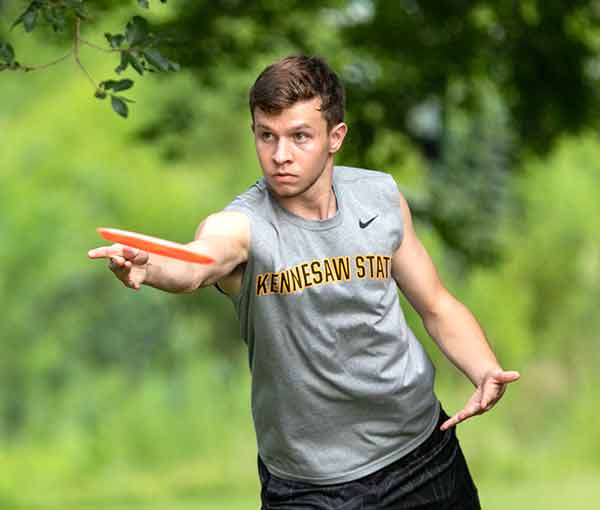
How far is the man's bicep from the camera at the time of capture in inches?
161

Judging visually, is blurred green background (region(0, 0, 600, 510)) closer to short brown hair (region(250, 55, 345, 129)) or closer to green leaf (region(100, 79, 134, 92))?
green leaf (region(100, 79, 134, 92))

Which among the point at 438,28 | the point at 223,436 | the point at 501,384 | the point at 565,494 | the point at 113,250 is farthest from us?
the point at 223,436

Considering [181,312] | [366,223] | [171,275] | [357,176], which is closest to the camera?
[171,275]

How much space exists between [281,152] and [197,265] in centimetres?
40

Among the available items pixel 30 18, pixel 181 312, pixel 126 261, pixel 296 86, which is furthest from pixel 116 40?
pixel 181 312

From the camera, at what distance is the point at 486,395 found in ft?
13.2

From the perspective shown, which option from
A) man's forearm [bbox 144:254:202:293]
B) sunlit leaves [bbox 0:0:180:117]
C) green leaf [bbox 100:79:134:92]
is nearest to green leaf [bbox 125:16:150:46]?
sunlit leaves [bbox 0:0:180:117]

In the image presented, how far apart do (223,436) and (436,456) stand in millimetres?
14692

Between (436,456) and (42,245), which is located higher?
(42,245)

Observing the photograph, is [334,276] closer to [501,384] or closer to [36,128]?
[501,384]

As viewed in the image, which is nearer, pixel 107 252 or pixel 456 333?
pixel 107 252

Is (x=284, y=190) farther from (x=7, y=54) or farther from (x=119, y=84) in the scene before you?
(x=7, y=54)

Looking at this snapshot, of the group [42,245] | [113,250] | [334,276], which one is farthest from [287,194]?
[42,245]

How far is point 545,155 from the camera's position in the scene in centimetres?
1128
